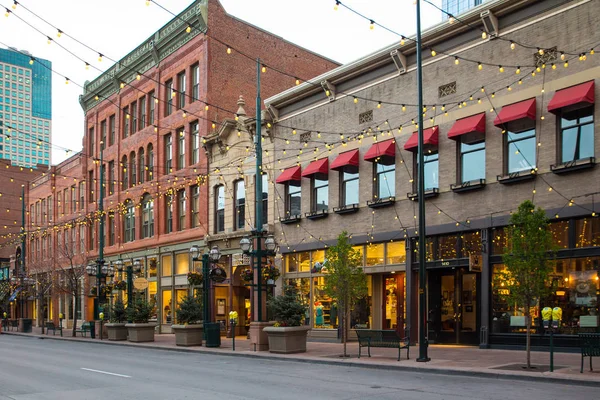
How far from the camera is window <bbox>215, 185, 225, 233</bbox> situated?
34.8 metres

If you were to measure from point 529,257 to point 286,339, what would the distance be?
9227 millimetres

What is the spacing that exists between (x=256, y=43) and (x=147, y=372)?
83.1 feet

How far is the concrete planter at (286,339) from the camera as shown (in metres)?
22.3

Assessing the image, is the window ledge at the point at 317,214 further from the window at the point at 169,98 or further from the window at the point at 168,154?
the window at the point at 169,98

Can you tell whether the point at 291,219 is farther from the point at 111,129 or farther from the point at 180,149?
the point at 111,129

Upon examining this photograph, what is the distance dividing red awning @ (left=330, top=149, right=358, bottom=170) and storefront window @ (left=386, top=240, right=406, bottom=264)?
11.9 ft

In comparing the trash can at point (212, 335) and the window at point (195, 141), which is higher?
the window at point (195, 141)

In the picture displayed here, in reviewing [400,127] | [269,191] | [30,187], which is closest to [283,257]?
[269,191]

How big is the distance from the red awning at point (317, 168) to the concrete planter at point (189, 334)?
304 inches

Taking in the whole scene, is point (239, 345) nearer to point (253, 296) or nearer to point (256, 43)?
point (253, 296)

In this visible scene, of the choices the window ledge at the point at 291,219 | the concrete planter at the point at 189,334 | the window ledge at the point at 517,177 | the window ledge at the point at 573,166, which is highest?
the window ledge at the point at 573,166

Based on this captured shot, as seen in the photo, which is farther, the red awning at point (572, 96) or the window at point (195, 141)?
the window at point (195, 141)

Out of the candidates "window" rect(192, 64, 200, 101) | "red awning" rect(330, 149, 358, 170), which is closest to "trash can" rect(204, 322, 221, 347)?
"red awning" rect(330, 149, 358, 170)

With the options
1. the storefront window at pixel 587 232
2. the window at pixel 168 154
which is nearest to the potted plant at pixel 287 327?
the storefront window at pixel 587 232
